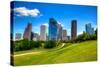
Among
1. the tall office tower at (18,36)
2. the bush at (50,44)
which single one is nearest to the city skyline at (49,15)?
the tall office tower at (18,36)

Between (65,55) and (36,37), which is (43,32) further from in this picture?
(65,55)

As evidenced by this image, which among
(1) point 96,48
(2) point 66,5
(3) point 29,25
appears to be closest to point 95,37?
(1) point 96,48

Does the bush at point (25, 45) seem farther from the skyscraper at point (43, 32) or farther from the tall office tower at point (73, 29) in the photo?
the tall office tower at point (73, 29)


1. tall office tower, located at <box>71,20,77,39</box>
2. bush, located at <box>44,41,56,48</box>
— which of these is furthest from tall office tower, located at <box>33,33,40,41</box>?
tall office tower, located at <box>71,20,77,39</box>

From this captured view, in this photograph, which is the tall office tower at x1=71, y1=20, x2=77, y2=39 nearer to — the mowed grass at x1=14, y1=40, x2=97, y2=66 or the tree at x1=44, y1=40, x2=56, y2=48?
the mowed grass at x1=14, y1=40, x2=97, y2=66

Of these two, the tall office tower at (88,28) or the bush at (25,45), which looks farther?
the tall office tower at (88,28)
